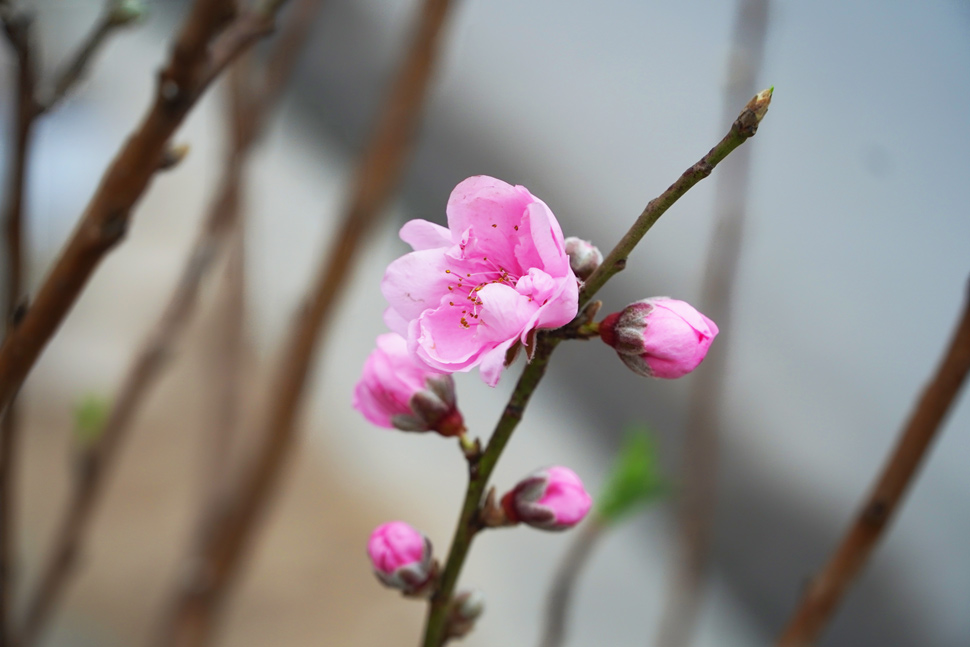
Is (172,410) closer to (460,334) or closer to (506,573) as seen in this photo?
(506,573)

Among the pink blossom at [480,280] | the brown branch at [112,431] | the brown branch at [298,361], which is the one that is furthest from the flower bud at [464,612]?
the brown branch at [112,431]

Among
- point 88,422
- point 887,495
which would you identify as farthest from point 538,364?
point 88,422

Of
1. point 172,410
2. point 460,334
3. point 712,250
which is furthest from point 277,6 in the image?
point 172,410

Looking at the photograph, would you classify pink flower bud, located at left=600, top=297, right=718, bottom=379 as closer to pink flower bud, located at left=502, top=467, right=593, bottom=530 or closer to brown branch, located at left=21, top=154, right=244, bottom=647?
pink flower bud, located at left=502, top=467, right=593, bottom=530

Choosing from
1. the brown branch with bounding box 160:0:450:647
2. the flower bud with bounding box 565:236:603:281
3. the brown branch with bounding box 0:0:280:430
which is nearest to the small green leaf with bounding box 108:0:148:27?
the brown branch with bounding box 0:0:280:430

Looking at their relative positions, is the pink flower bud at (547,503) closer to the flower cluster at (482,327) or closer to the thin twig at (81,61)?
the flower cluster at (482,327)

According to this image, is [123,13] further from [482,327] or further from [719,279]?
[719,279]

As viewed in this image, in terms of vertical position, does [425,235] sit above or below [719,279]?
below
